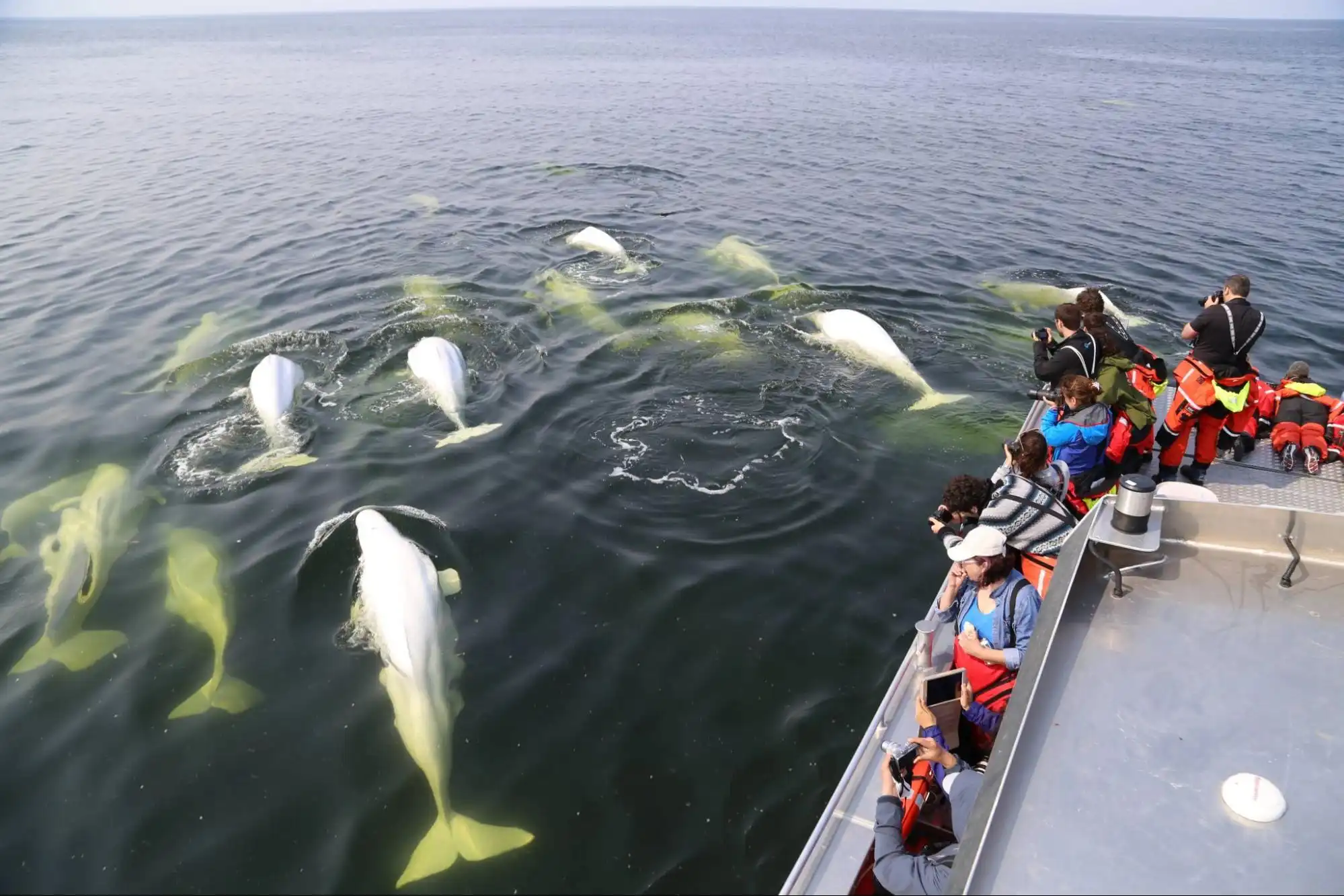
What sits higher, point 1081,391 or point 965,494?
point 1081,391

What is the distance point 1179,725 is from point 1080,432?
A: 5.03m

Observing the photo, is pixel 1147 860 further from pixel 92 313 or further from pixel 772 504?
pixel 92 313

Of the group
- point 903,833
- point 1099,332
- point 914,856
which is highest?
point 1099,332

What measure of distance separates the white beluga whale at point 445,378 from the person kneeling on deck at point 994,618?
9.63 meters

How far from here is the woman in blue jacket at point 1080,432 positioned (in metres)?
9.26

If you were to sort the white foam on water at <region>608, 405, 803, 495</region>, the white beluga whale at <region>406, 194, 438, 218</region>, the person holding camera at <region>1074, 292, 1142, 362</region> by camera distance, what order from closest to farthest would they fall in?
the person holding camera at <region>1074, 292, 1142, 362</region> → the white foam on water at <region>608, 405, 803, 495</region> → the white beluga whale at <region>406, 194, 438, 218</region>

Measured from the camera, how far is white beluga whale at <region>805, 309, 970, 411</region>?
1589 centimetres

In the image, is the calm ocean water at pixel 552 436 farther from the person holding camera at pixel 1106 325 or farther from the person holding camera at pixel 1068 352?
the person holding camera at pixel 1106 325

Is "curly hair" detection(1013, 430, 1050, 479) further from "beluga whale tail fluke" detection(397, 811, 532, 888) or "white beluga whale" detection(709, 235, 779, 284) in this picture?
"white beluga whale" detection(709, 235, 779, 284)

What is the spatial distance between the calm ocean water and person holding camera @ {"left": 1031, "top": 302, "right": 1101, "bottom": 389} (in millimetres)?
2938

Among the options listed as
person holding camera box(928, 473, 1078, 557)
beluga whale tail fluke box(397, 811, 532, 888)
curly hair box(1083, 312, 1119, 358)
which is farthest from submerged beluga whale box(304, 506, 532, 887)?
curly hair box(1083, 312, 1119, 358)

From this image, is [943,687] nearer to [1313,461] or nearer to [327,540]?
[1313,461]

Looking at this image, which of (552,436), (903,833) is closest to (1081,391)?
(903,833)

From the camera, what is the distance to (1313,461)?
427 inches
